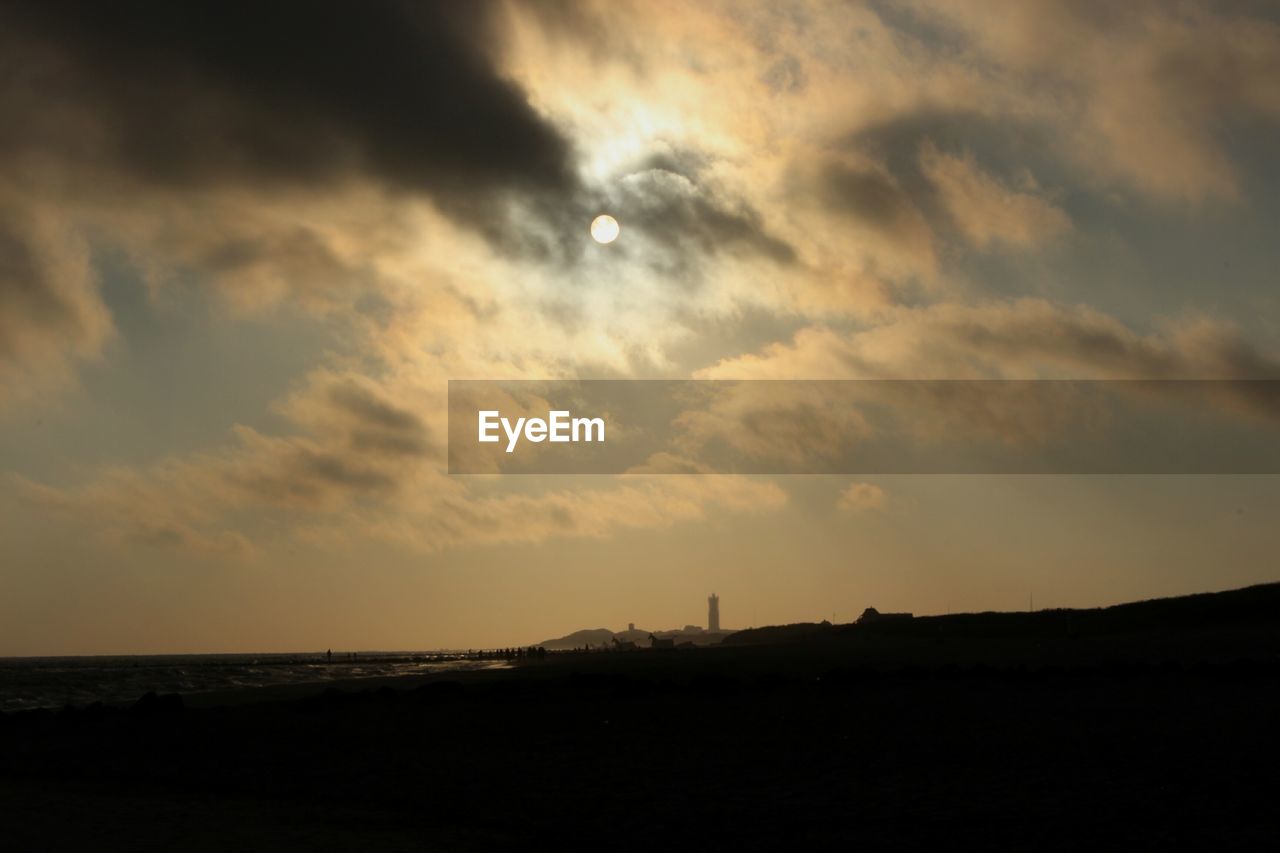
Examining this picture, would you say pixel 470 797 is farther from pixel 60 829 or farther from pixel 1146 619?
pixel 1146 619

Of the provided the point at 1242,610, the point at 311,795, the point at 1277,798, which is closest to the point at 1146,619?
the point at 1242,610

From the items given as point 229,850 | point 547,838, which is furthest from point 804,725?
point 229,850

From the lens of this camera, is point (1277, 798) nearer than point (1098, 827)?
No

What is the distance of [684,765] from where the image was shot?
1905cm

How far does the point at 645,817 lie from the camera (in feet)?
49.9

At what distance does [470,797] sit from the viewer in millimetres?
17297

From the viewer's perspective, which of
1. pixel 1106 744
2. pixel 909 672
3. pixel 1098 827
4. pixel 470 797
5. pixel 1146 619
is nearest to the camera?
pixel 1098 827

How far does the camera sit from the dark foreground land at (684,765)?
14.2m

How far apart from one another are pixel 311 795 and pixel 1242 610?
6348 centimetres

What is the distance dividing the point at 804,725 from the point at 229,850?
13008 mm

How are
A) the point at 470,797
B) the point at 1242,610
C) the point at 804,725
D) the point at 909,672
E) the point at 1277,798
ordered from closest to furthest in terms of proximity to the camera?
the point at 1277,798 → the point at 470,797 → the point at 804,725 → the point at 909,672 → the point at 1242,610

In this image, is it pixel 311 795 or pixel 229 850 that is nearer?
pixel 229 850

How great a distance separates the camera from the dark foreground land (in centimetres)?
1417

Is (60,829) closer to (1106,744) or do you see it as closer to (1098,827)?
(1098,827)
